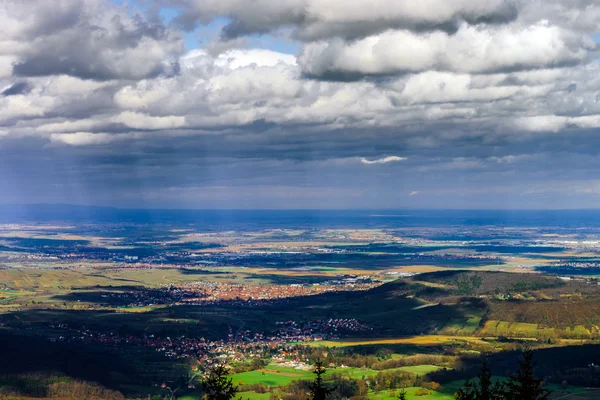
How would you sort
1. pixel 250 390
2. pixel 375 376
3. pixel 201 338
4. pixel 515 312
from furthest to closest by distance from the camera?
pixel 515 312 → pixel 201 338 → pixel 375 376 → pixel 250 390

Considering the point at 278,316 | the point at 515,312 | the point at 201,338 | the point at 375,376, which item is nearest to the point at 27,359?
the point at 201,338

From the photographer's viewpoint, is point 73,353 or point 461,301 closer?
point 73,353

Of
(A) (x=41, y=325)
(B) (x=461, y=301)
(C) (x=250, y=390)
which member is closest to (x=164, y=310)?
(A) (x=41, y=325)

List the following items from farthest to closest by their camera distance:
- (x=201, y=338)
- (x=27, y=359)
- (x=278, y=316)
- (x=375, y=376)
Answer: (x=278, y=316), (x=201, y=338), (x=27, y=359), (x=375, y=376)

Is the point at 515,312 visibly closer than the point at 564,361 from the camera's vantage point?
No

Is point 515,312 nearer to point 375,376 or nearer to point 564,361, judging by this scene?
point 564,361

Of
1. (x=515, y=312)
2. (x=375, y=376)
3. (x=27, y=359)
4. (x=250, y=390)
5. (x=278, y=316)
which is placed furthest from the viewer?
(x=278, y=316)

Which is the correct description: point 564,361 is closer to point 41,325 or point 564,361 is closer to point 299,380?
point 299,380

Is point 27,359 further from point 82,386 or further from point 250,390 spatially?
point 250,390

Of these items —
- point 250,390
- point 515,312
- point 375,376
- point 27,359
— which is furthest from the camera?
point 515,312
